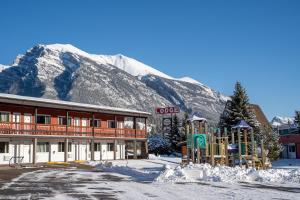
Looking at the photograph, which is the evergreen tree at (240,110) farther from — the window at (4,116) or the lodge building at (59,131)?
the window at (4,116)

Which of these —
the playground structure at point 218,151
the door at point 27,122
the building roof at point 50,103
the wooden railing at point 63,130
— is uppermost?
the building roof at point 50,103

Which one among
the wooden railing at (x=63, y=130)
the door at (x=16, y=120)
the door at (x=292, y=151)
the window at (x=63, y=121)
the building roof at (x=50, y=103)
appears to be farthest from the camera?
the door at (x=292, y=151)

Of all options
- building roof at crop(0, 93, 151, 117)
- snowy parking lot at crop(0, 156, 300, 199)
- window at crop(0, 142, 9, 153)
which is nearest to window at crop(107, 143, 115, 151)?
building roof at crop(0, 93, 151, 117)

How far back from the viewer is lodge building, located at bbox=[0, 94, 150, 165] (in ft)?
123

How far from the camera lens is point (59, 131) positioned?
4109 cm

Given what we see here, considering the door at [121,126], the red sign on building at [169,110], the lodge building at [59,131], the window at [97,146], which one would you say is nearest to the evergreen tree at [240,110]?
the lodge building at [59,131]

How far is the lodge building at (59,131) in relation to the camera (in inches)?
1475

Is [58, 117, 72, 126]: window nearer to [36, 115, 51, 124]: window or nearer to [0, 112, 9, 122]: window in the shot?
[36, 115, 51, 124]: window

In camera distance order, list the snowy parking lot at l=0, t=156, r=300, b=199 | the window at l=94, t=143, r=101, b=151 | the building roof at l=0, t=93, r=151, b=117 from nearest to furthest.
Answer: the snowy parking lot at l=0, t=156, r=300, b=199, the building roof at l=0, t=93, r=151, b=117, the window at l=94, t=143, r=101, b=151

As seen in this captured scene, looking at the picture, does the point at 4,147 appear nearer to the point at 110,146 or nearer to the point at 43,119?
the point at 43,119

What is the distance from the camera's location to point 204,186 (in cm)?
1847

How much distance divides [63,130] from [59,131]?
0.69m

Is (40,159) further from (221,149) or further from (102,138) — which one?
(221,149)

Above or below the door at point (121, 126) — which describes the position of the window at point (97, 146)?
below
